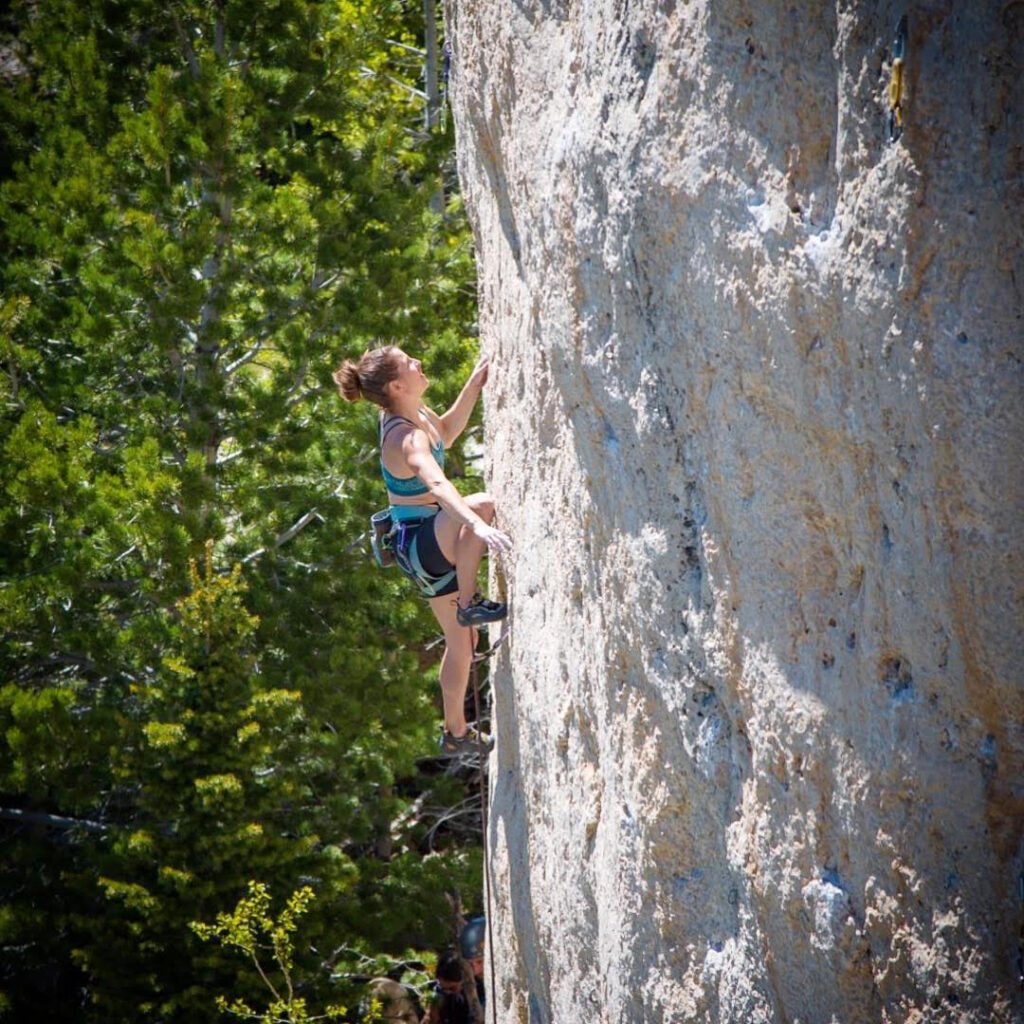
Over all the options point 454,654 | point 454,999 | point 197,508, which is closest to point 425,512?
point 454,654

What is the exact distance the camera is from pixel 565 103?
147 inches

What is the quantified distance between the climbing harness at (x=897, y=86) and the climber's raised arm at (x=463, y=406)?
2.98 metres

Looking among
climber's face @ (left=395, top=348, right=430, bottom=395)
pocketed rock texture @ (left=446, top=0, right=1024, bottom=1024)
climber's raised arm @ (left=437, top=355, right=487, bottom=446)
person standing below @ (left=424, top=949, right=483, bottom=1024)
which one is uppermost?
climber's raised arm @ (left=437, top=355, right=487, bottom=446)

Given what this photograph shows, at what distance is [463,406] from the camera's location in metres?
5.49

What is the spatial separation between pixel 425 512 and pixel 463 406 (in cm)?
62

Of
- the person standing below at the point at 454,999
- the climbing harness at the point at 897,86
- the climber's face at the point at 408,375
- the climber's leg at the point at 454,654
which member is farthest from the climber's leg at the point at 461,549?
the person standing below at the point at 454,999

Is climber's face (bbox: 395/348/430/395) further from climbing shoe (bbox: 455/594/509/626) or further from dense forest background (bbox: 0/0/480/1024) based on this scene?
dense forest background (bbox: 0/0/480/1024)

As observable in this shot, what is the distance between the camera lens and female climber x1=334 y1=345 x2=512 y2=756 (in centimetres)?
491

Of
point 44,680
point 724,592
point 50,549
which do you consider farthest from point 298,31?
point 724,592

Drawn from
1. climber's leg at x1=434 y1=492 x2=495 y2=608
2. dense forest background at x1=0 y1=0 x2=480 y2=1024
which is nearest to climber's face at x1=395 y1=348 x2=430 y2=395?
climber's leg at x1=434 y1=492 x2=495 y2=608

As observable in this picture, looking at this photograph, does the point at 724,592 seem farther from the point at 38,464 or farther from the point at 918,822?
the point at 38,464

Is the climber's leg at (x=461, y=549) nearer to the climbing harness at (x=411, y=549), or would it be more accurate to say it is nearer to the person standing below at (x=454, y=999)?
the climbing harness at (x=411, y=549)

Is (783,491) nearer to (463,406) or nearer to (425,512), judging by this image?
(425,512)

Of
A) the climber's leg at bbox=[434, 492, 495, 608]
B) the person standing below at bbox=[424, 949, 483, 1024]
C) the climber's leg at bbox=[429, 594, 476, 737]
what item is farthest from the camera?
the person standing below at bbox=[424, 949, 483, 1024]
